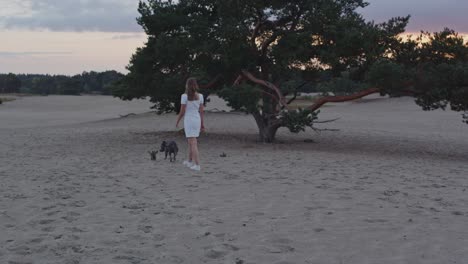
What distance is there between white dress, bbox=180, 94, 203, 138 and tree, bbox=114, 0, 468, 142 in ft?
19.8

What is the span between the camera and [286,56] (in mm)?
16203

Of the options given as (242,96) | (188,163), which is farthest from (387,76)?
(188,163)

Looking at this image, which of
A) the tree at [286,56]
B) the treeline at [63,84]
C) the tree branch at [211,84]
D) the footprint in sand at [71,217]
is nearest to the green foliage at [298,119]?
the tree at [286,56]

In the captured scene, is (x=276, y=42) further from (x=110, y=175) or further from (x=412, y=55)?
(x=110, y=175)

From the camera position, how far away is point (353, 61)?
1636cm

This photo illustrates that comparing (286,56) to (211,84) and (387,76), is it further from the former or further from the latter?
(211,84)

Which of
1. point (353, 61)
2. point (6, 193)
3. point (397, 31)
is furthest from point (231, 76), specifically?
point (6, 193)

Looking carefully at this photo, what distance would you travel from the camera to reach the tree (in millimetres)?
15070

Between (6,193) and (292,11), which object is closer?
(6,193)

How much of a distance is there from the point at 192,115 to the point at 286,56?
23.1 ft

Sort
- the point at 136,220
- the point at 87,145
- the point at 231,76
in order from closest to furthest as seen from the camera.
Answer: the point at 136,220, the point at 87,145, the point at 231,76

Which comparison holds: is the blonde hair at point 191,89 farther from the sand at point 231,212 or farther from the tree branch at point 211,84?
the tree branch at point 211,84

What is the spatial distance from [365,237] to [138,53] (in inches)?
655

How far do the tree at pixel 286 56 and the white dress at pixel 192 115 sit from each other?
6027 millimetres
